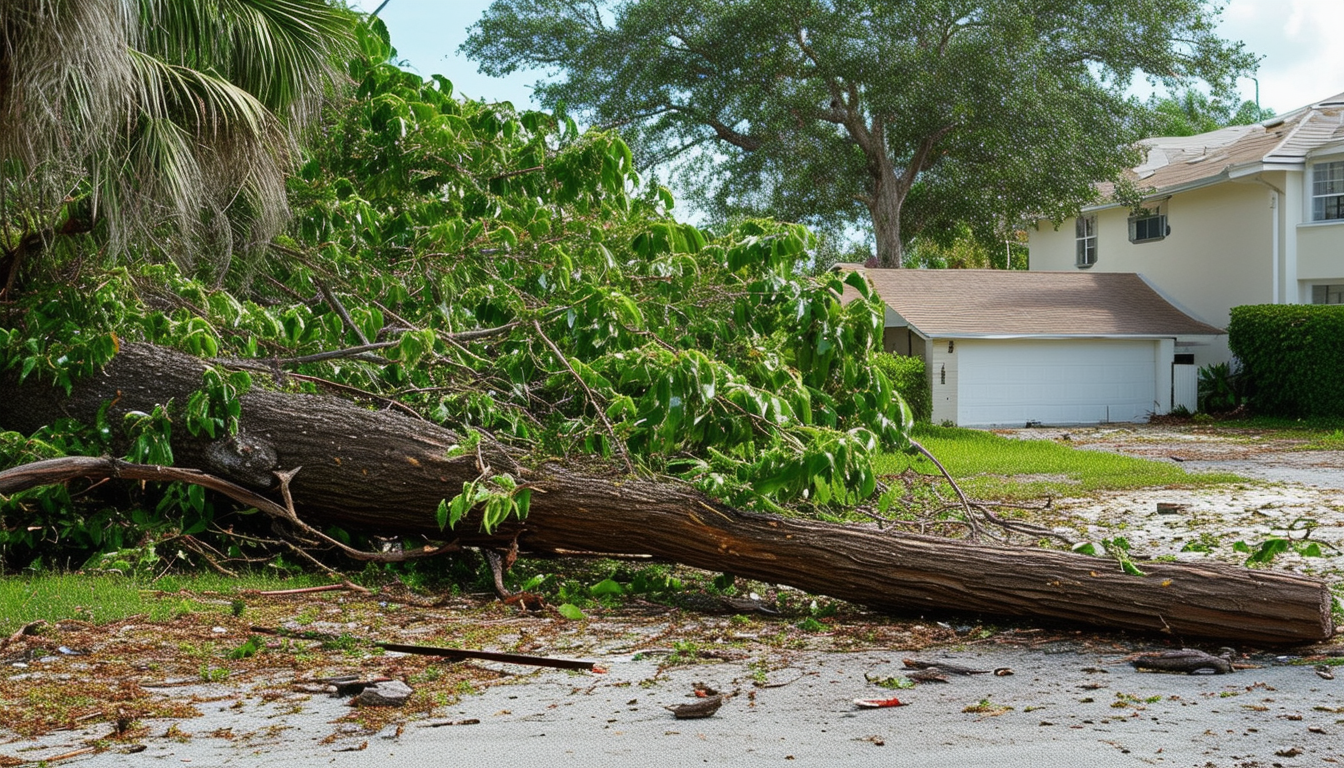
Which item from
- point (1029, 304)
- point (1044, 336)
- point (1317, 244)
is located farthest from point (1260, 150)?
point (1044, 336)

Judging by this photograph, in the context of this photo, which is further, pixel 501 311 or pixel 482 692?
pixel 501 311

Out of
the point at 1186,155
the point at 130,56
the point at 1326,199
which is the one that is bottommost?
the point at 130,56

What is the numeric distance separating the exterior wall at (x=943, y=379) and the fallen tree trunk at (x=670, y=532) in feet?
59.1

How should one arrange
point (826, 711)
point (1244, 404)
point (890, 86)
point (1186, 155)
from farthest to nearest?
point (1186, 155)
point (890, 86)
point (1244, 404)
point (826, 711)

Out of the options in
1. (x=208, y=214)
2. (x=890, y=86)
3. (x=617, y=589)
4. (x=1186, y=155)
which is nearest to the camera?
(x=617, y=589)

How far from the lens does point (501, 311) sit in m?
8.08

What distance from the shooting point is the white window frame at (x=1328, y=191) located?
23.9m

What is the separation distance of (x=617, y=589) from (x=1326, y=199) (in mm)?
23054

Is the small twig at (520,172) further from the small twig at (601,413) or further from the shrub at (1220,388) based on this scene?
the shrub at (1220,388)

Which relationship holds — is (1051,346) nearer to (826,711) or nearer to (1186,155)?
(1186,155)

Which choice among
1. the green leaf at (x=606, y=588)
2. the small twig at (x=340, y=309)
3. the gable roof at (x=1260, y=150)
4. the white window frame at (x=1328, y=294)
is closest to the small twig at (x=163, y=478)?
the green leaf at (x=606, y=588)

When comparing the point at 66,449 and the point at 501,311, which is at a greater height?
the point at 501,311

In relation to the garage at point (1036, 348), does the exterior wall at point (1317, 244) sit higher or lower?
higher

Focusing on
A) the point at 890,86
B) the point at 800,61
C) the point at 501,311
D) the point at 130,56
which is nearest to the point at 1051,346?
the point at 890,86
